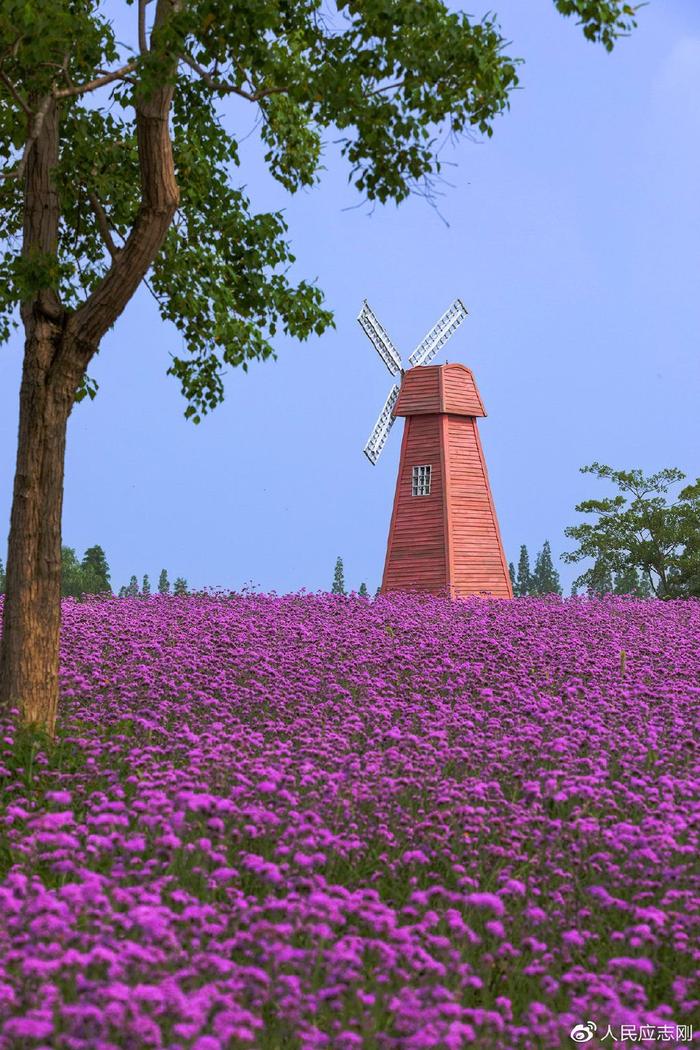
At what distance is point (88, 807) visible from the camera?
8953 mm

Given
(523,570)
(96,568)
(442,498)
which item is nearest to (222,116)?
(442,498)

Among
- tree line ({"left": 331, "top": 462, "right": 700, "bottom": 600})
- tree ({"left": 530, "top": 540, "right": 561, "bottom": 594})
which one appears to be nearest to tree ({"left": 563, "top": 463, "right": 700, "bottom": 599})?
tree line ({"left": 331, "top": 462, "right": 700, "bottom": 600})

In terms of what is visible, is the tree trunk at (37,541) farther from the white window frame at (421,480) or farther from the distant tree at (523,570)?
the distant tree at (523,570)

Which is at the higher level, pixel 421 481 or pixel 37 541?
pixel 421 481

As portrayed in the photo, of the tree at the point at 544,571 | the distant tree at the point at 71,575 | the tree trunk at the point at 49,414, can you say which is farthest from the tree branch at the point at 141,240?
the tree at the point at 544,571

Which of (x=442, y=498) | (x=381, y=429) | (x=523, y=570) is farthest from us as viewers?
(x=523, y=570)

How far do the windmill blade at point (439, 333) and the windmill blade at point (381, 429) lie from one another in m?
1.30

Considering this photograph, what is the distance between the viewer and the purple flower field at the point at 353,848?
4.85 m

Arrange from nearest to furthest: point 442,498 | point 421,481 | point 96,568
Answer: point 442,498
point 421,481
point 96,568

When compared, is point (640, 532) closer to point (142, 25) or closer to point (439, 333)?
point (439, 333)

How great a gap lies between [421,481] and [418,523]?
4.33ft

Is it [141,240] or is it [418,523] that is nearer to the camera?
[141,240]

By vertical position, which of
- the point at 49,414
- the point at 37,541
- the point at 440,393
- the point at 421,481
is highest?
the point at 440,393

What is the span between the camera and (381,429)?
A: 37.4 meters
